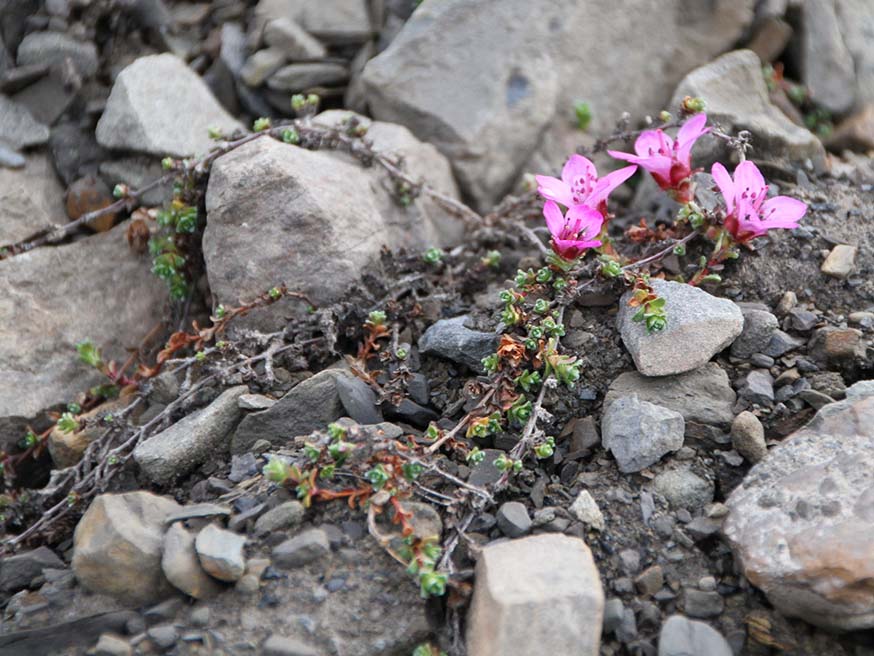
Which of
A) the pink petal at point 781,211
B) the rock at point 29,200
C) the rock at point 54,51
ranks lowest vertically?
the pink petal at point 781,211

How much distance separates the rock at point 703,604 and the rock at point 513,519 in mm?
537

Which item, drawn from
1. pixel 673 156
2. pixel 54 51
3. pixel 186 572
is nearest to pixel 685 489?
pixel 673 156

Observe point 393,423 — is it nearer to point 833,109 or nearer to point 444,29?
point 444,29

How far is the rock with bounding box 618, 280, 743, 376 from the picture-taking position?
3.19 metres

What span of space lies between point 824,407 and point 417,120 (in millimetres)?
2687

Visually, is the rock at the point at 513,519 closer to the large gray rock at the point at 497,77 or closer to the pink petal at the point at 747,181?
the pink petal at the point at 747,181

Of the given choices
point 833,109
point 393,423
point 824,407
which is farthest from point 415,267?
point 833,109

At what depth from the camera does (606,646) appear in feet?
8.72

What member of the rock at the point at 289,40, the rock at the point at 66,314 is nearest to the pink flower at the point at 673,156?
the rock at the point at 289,40

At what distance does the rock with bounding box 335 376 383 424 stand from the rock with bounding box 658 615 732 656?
4.16 ft

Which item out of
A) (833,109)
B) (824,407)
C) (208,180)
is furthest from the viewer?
(833,109)

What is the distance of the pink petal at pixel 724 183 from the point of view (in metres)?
3.47

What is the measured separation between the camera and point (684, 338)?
3.19 metres

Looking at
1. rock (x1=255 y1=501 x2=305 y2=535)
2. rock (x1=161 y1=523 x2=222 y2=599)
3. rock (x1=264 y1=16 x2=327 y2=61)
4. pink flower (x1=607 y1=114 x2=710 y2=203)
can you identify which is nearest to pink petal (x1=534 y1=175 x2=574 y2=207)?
pink flower (x1=607 y1=114 x2=710 y2=203)
